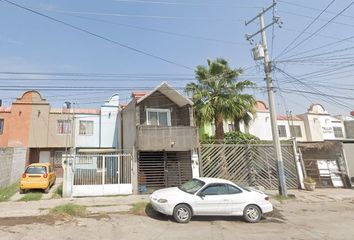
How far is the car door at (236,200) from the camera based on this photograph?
1108cm

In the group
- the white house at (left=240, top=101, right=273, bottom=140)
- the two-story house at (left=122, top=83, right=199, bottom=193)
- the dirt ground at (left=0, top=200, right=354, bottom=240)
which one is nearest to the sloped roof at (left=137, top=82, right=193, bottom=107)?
the two-story house at (left=122, top=83, right=199, bottom=193)

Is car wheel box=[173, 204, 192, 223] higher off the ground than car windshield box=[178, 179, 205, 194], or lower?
lower

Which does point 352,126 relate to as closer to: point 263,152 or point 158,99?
point 263,152

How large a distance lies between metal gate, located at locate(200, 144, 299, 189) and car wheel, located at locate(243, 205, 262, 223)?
271 inches

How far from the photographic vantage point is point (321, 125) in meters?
36.7

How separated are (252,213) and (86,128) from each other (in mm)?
19793

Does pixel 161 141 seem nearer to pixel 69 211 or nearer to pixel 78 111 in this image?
pixel 69 211

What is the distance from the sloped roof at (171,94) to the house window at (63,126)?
11.4 metres

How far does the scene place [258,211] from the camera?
11.3 m

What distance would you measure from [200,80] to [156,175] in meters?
7.99

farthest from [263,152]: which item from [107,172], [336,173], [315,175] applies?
[107,172]

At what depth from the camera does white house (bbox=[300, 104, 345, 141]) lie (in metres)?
35.8

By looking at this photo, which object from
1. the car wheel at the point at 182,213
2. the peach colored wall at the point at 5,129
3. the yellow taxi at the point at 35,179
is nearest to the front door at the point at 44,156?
the peach colored wall at the point at 5,129

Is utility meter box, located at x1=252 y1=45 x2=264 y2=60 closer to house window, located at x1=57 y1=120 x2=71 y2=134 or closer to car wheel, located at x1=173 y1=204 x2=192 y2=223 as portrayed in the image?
car wheel, located at x1=173 y1=204 x2=192 y2=223
